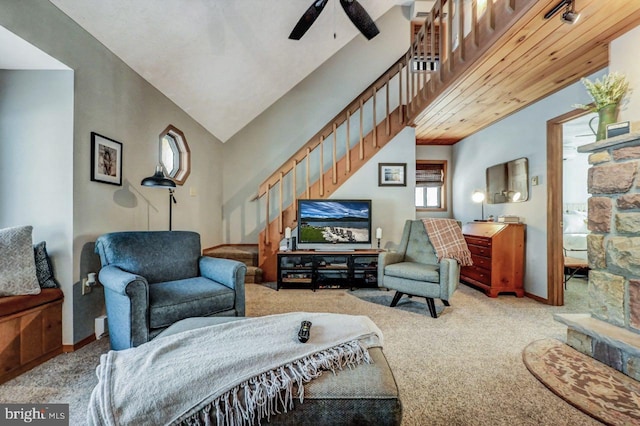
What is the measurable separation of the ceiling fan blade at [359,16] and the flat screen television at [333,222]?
81.2 inches

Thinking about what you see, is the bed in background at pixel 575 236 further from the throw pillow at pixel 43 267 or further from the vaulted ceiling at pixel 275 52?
the throw pillow at pixel 43 267

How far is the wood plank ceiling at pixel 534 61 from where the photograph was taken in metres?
1.94

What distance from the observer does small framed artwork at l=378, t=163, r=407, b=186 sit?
4.31m

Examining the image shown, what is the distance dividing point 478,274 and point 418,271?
4.57 ft

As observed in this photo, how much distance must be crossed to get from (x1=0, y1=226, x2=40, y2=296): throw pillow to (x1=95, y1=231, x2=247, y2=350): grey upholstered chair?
1.25ft

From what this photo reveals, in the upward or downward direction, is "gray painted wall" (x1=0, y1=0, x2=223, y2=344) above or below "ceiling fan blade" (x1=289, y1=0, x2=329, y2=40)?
below

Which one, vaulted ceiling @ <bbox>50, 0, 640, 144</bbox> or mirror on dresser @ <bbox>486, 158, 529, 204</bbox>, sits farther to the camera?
mirror on dresser @ <bbox>486, 158, 529, 204</bbox>

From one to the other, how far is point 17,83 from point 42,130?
0.40m

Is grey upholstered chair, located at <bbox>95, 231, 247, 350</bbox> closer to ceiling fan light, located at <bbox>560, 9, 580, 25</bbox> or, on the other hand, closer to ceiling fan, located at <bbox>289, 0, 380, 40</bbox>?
ceiling fan, located at <bbox>289, 0, 380, 40</bbox>

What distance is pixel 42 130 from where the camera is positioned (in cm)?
213

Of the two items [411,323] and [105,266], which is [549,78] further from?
[105,266]

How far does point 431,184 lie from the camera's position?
5668 mm

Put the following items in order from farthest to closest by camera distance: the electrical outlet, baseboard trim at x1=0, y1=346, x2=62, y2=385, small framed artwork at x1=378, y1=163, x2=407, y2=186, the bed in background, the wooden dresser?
the bed in background
small framed artwork at x1=378, y1=163, x2=407, y2=186
the wooden dresser
the electrical outlet
baseboard trim at x1=0, y1=346, x2=62, y2=385

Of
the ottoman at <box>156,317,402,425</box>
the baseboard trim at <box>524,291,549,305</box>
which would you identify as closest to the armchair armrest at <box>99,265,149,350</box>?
the ottoman at <box>156,317,402,425</box>
